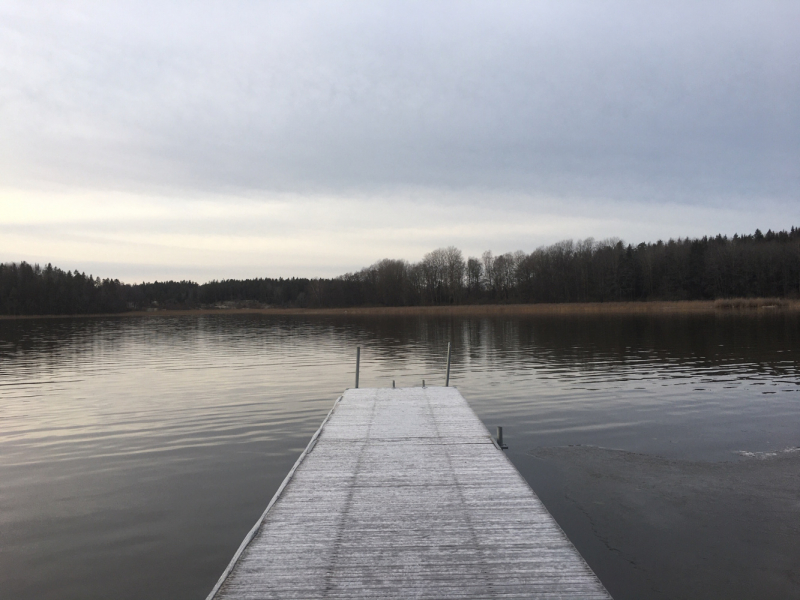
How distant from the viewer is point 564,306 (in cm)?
6688

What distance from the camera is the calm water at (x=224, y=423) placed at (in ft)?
21.4

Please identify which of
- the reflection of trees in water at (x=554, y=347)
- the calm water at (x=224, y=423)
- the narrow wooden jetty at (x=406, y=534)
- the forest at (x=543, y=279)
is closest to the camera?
the narrow wooden jetty at (x=406, y=534)

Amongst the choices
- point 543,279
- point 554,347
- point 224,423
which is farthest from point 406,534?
point 543,279

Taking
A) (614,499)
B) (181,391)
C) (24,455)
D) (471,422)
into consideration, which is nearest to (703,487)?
(614,499)

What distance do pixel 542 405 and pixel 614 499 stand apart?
6.71m

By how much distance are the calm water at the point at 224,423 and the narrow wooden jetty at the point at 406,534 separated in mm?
1028

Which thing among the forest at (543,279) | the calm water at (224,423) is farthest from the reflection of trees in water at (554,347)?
the forest at (543,279)

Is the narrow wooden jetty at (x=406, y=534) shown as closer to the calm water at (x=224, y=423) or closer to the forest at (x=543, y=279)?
the calm water at (x=224, y=423)

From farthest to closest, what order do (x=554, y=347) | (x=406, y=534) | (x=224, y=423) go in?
(x=554, y=347) < (x=224, y=423) < (x=406, y=534)

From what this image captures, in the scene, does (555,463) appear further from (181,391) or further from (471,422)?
(181,391)

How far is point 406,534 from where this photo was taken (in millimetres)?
5391

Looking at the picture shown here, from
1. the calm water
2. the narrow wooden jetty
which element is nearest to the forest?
the calm water

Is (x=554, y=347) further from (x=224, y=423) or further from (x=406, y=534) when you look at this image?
(x=406, y=534)

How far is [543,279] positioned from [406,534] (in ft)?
316
